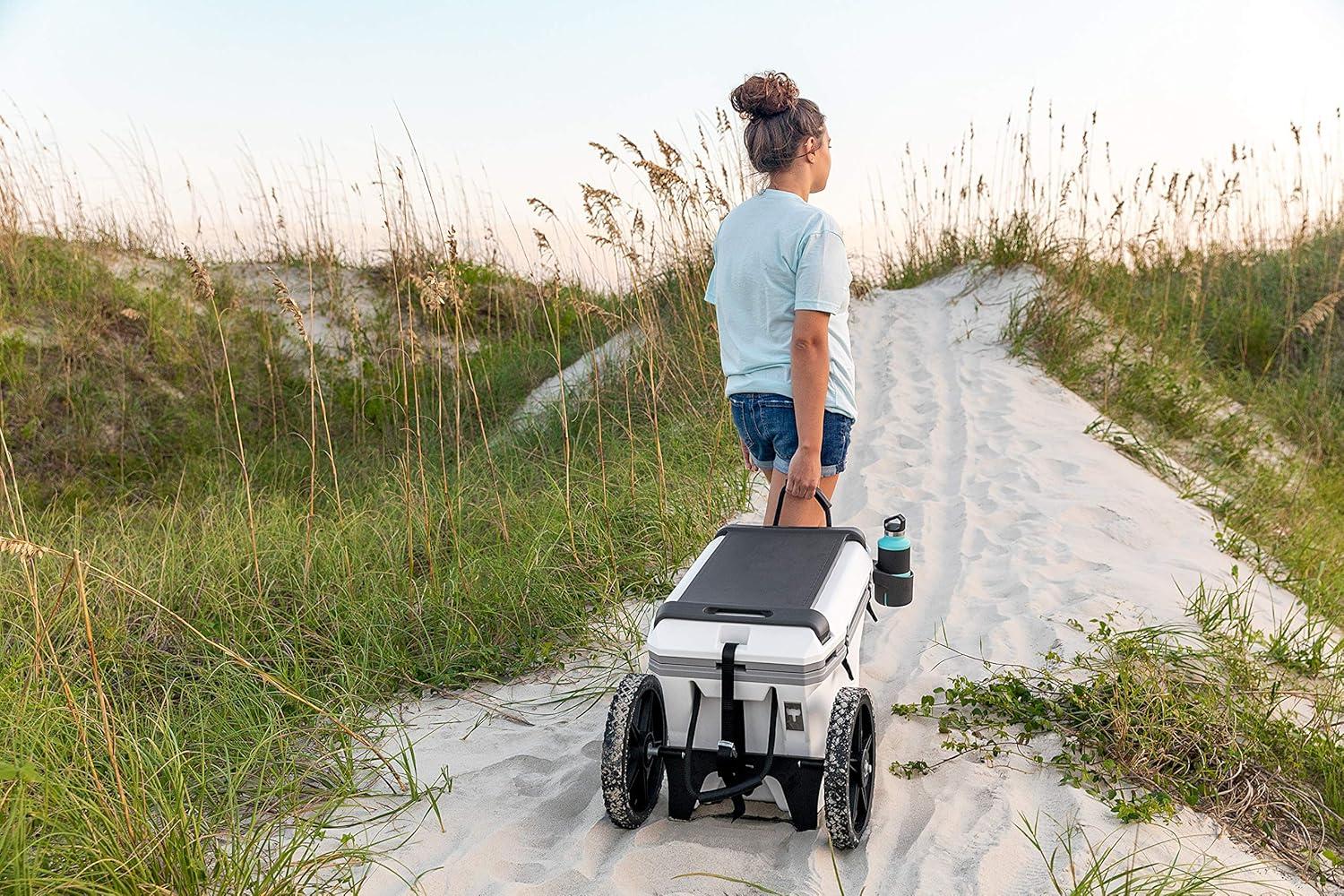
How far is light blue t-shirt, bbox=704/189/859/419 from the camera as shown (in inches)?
98.2

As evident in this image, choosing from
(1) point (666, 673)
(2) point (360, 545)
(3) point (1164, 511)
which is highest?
(1) point (666, 673)

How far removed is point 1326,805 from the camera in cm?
252

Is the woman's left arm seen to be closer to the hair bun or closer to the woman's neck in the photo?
the woman's neck

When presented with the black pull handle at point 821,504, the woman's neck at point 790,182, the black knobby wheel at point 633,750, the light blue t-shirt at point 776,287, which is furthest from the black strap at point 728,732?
the woman's neck at point 790,182

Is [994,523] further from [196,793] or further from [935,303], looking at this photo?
[935,303]

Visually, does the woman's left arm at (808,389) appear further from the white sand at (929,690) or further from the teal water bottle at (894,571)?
the white sand at (929,690)

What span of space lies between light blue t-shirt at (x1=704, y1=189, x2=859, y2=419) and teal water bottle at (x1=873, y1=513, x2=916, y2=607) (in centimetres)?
37

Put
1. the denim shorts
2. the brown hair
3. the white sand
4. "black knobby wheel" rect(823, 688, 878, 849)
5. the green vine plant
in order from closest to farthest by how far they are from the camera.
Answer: "black knobby wheel" rect(823, 688, 878, 849)
the white sand
the green vine plant
the brown hair
the denim shorts

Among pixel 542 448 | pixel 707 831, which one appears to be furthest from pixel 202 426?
pixel 707 831

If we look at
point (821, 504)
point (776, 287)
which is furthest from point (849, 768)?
point (776, 287)

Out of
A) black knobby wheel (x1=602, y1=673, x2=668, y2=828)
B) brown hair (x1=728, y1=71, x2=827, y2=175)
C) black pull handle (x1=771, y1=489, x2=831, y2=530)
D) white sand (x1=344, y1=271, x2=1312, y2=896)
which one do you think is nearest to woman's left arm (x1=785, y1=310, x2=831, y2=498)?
black pull handle (x1=771, y1=489, x2=831, y2=530)

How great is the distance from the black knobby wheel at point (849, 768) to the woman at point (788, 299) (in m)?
0.64

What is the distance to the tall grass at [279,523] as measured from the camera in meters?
2.29

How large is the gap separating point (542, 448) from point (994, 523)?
2.84 metres
